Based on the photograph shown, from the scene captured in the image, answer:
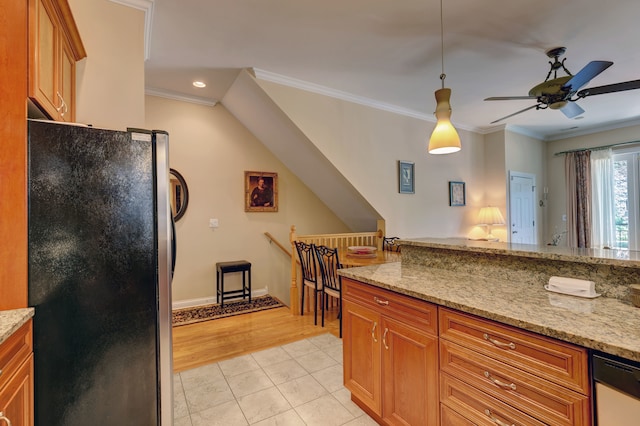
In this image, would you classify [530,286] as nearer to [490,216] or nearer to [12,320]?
[12,320]

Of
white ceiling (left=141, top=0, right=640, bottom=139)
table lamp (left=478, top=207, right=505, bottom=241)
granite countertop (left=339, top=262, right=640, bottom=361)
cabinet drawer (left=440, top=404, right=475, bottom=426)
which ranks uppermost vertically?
white ceiling (left=141, top=0, right=640, bottom=139)

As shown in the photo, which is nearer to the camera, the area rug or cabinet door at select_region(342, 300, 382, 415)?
cabinet door at select_region(342, 300, 382, 415)

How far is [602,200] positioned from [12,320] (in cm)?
758

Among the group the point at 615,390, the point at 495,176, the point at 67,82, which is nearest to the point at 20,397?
the point at 67,82

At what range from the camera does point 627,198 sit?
511cm

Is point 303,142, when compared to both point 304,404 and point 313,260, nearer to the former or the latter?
point 313,260

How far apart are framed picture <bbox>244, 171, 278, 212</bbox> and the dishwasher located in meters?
4.00

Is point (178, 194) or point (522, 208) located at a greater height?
point (178, 194)

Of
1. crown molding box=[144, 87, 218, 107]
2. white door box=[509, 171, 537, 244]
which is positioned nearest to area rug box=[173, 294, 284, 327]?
crown molding box=[144, 87, 218, 107]

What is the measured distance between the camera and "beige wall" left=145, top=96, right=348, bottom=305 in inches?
154

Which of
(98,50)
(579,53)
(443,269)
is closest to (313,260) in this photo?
(443,269)

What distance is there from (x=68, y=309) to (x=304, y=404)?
4.91ft

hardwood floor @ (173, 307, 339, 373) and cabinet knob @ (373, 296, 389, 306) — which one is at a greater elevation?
cabinet knob @ (373, 296, 389, 306)

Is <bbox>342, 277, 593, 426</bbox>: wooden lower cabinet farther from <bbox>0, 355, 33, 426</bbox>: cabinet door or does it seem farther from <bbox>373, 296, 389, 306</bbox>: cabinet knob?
<bbox>0, 355, 33, 426</bbox>: cabinet door
